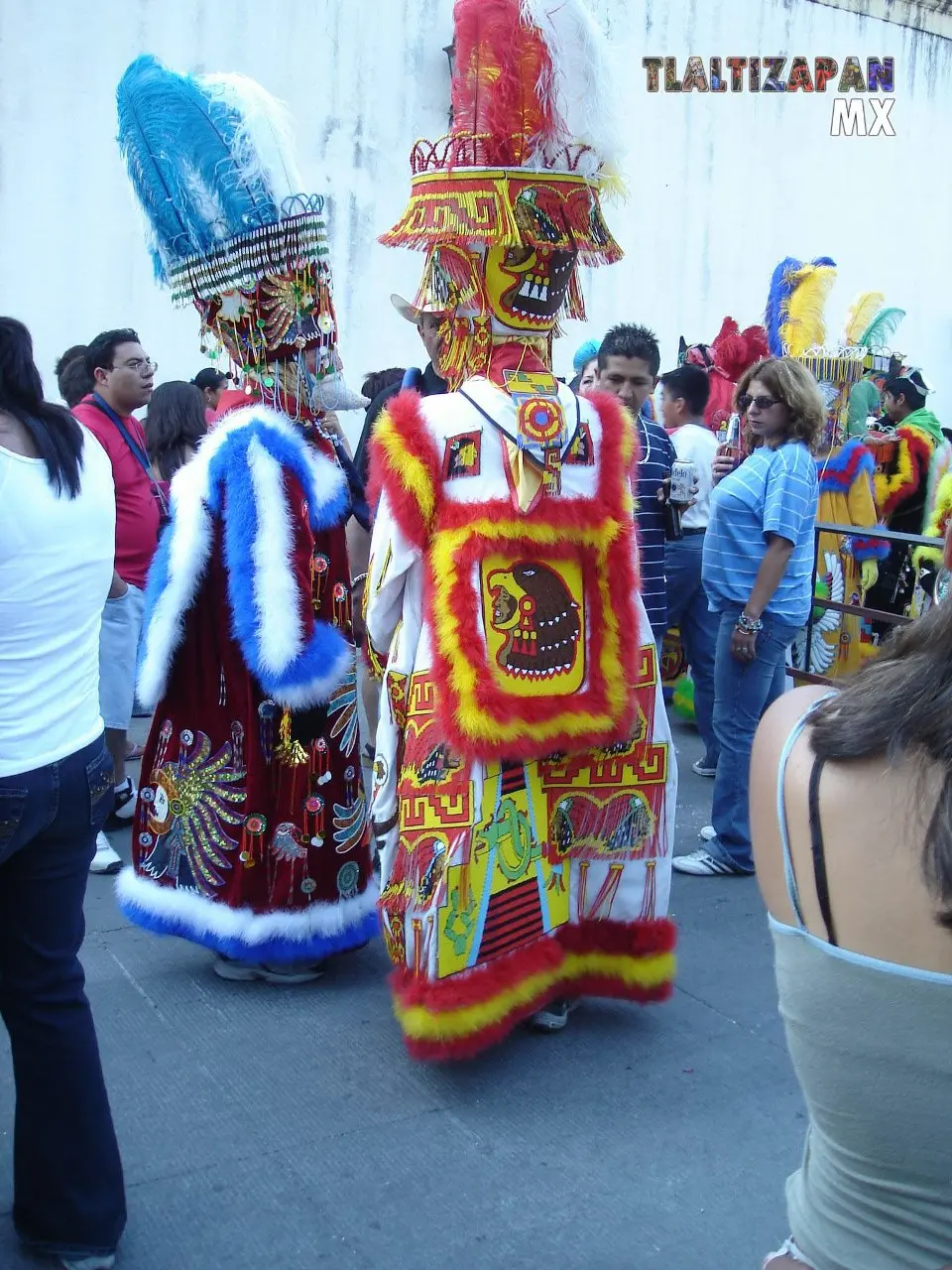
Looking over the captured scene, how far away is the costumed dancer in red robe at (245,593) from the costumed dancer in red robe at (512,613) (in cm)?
36

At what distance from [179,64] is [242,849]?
31.5 feet

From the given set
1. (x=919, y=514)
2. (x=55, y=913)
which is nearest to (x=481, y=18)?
(x=55, y=913)

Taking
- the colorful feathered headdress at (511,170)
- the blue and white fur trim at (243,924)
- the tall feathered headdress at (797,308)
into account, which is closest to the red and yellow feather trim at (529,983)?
the blue and white fur trim at (243,924)

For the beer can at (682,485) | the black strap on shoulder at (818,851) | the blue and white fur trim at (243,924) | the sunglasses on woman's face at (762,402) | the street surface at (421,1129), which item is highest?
the sunglasses on woman's face at (762,402)

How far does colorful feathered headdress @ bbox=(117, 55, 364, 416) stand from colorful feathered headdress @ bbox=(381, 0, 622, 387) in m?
0.44

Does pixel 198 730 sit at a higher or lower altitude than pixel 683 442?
lower

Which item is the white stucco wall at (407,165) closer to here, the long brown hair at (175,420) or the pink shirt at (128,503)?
the long brown hair at (175,420)

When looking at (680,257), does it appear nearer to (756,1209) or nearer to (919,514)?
(919,514)

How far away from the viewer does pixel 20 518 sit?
82.7 inches

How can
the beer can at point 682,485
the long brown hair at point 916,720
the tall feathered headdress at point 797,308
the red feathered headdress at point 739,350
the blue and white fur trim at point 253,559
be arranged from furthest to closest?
the tall feathered headdress at point 797,308 < the red feathered headdress at point 739,350 < the beer can at point 682,485 < the blue and white fur trim at point 253,559 < the long brown hair at point 916,720

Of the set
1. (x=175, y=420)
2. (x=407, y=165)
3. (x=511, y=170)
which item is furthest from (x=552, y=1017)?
(x=407, y=165)

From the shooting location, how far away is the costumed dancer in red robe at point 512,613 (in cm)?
296

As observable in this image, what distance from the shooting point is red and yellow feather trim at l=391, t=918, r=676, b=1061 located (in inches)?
116

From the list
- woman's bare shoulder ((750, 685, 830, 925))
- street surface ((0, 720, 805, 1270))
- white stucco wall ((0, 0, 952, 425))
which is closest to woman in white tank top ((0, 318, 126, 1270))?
street surface ((0, 720, 805, 1270))
